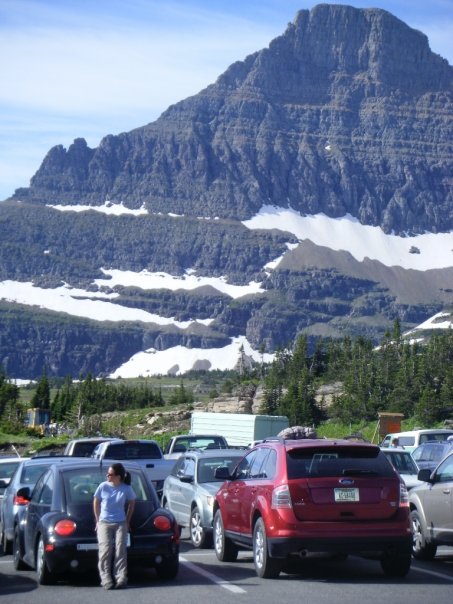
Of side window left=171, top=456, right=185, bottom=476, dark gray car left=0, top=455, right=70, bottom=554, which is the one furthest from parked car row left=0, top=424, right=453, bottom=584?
side window left=171, top=456, right=185, bottom=476

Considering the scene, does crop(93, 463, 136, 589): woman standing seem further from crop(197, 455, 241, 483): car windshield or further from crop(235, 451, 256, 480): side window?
crop(197, 455, 241, 483): car windshield

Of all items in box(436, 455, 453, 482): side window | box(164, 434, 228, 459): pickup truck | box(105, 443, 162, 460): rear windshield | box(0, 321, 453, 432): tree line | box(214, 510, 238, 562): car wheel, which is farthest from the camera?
box(0, 321, 453, 432): tree line

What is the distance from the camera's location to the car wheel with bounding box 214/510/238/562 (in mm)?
18344

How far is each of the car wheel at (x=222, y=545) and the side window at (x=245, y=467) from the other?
3.05 feet

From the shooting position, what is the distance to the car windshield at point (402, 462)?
80.2 feet

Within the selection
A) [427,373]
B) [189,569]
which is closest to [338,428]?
[427,373]

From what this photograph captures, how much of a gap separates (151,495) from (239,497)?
5.28 feet

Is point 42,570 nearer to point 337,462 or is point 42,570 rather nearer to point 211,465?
point 337,462

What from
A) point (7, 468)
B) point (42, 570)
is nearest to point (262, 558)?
point (42, 570)

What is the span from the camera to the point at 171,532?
52.2ft

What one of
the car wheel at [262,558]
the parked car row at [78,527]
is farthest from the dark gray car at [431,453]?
the parked car row at [78,527]

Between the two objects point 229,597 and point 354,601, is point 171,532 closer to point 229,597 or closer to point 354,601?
point 229,597

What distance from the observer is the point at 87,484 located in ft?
53.7

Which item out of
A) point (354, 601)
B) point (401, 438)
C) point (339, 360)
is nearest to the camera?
point (354, 601)
